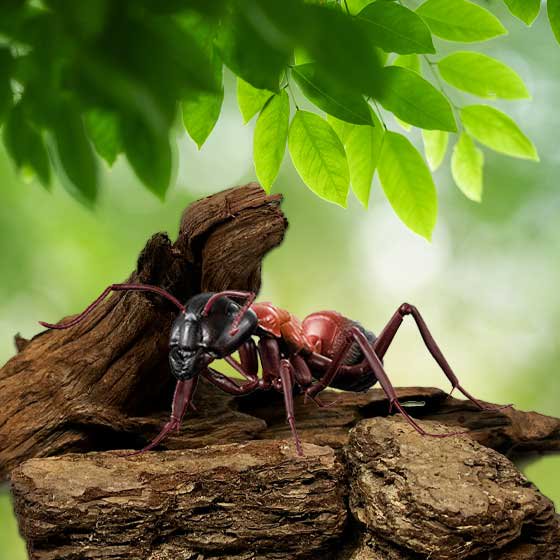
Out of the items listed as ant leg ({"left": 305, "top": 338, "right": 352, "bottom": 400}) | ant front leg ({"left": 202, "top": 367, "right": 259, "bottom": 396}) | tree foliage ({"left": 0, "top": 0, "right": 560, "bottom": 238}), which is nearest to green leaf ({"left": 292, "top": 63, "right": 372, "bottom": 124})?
tree foliage ({"left": 0, "top": 0, "right": 560, "bottom": 238})

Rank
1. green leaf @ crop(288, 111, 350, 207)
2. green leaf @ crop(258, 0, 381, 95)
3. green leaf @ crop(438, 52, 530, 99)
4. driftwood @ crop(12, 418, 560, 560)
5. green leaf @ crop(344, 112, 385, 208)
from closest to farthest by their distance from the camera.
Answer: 1. green leaf @ crop(258, 0, 381, 95)
2. green leaf @ crop(288, 111, 350, 207)
3. green leaf @ crop(344, 112, 385, 208)
4. green leaf @ crop(438, 52, 530, 99)
5. driftwood @ crop(12, 418, 560, 560)

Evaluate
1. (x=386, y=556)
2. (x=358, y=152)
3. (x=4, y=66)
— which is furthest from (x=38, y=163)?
(x=386, y=556)

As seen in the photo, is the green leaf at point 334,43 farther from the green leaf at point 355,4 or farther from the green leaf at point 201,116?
the green leaf at point 355,4

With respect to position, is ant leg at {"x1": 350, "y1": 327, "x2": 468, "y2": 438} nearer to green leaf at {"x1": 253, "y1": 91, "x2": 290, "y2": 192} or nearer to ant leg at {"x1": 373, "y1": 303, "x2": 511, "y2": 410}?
ant leg at {"x1": 373, "y1": 303, "x2": 511, "y2": 410}

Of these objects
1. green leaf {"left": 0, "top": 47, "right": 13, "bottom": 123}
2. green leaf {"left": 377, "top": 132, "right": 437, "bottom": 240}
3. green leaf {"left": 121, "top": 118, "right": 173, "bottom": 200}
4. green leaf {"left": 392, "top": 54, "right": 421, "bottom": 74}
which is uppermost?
green leaf {"left": 392, "top": 54, "right": 421, "bottom": 74}

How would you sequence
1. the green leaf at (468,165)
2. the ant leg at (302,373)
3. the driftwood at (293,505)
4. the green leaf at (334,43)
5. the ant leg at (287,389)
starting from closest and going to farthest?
the green leaf at (334,43) → the driftwood at (293,505) → the green leaf at (468,165) → the ant leg at (287,389) → the ant leg at (302,373)

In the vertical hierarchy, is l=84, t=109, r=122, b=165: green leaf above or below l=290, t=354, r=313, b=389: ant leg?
below

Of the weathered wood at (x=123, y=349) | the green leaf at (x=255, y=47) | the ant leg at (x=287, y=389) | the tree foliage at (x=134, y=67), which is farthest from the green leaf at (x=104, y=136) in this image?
the weathered wood at (x=123, y=349)
